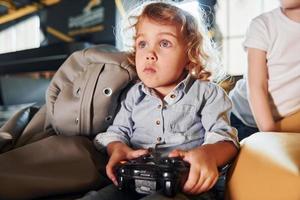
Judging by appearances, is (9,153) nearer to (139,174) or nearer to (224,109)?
(139,174)

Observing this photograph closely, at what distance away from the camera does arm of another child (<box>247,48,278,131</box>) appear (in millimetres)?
819

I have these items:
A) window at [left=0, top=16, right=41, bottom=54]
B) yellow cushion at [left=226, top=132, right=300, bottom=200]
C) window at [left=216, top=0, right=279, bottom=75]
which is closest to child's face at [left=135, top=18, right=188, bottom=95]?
yellow cushion at [left=226, top=132, right=300, bottom=200]

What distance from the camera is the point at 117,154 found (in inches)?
28.1

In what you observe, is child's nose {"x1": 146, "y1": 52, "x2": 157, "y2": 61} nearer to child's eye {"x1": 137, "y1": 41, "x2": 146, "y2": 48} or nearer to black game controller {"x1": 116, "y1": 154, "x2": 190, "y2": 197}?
child's eye {"x1": 137, "y1": 41, "x2": 146, "y2": 48}

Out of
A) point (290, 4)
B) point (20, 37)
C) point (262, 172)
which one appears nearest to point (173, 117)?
point (262, 172)

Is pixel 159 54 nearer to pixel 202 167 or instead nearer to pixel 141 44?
pixel 141 44

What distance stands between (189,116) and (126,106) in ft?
0.46

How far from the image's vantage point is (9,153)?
0.70m

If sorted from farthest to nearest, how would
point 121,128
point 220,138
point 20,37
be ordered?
point 20,37 < point 121,128 < point 220,138

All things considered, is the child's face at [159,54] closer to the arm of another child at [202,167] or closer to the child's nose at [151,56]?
the child's nose at [151,56]

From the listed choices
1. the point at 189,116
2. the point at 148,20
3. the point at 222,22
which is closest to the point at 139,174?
the point at 189,116

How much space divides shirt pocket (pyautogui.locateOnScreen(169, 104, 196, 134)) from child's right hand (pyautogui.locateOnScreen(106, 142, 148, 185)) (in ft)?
0.33

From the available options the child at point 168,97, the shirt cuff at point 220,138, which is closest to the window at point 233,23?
the child at point 168,97

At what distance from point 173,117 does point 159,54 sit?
13 cm
